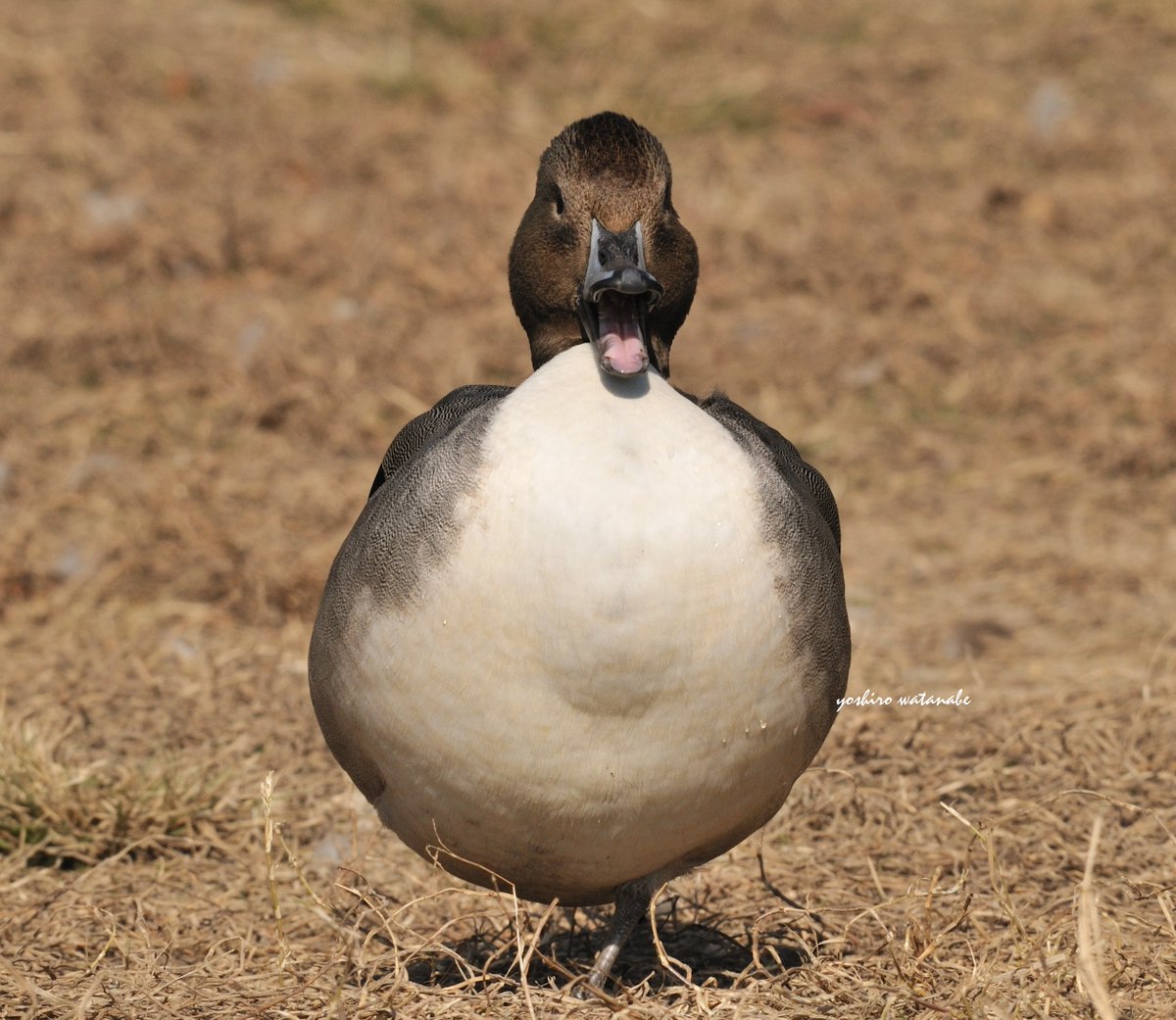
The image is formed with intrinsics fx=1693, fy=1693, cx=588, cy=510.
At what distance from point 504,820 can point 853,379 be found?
4741mm

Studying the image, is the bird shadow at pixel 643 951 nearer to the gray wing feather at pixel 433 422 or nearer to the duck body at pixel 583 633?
the duck body at pixel 583 633

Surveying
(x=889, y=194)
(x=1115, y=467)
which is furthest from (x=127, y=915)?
(x=889, y=194)

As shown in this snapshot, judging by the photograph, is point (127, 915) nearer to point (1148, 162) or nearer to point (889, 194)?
point (889, 194)

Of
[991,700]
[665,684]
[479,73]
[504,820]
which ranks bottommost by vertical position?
[991,700]

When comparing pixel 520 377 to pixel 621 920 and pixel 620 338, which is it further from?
pixel 620 338

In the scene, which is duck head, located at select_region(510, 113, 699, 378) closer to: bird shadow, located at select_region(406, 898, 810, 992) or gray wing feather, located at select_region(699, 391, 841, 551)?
gray wing feather, located at select_region(699, 391, 841, 551)

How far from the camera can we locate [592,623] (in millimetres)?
2441

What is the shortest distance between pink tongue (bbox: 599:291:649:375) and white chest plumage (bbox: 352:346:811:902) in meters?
0.04

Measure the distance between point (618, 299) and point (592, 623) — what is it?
1.97 ft

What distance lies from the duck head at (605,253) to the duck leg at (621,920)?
0.92m

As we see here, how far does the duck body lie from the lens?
246 cm

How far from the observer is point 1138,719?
431cm

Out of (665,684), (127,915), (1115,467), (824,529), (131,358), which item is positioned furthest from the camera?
(131,358)

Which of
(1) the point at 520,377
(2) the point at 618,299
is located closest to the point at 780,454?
(2) the point at 618,299
